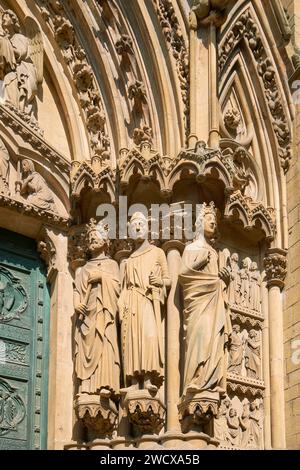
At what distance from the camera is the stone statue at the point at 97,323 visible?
1016 centimetres

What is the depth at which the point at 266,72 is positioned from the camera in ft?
39.4

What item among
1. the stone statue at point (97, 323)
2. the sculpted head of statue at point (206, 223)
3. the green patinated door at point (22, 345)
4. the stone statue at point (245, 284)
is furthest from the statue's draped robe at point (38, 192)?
the stone statue at point (245, 284)

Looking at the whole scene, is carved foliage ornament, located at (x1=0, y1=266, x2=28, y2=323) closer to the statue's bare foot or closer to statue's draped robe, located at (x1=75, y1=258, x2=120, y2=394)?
statue's draped robe, located at (x1=75, y1=258, x2=120, y2=394)

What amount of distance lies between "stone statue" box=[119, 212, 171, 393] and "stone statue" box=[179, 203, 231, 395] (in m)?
0.22

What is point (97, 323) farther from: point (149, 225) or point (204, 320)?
point (149, 225)

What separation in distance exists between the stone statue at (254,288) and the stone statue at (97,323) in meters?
1.41

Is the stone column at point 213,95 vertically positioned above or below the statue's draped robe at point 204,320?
above

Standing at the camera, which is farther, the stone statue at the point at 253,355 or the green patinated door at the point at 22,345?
the stone statue at the point at 253,355

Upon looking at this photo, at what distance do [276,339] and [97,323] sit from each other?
1858mm

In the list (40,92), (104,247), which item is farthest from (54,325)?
(40,92)

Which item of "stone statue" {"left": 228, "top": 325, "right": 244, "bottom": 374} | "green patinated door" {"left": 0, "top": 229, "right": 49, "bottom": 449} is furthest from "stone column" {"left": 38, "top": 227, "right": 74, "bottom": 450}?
"stone statue" {"left": 228, "top": 325, "right": 244, "bottom": 374}

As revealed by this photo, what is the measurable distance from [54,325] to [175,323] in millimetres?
1092

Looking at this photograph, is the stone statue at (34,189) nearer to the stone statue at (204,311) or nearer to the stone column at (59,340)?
the stone column at (59,340)

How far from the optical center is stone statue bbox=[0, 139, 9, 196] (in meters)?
10.7
